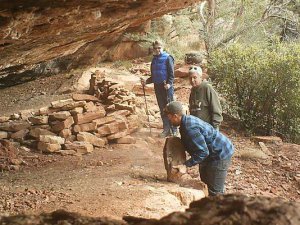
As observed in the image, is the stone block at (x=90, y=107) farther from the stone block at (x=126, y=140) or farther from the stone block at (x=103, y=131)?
the stone block at (x=126, y=140)

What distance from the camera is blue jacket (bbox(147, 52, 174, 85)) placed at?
8859 mm

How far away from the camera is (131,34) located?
1691cm

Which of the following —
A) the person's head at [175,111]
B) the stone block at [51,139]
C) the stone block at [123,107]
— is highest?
the person's head at [175,111]

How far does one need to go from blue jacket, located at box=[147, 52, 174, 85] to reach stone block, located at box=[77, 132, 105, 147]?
195 cm

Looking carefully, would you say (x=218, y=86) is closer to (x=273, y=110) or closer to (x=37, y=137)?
(x=273, y=110)

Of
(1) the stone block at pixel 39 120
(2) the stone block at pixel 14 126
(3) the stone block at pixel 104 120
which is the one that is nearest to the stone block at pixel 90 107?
(3) the stone block at pixel 104 120

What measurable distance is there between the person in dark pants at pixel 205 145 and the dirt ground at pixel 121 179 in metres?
0.55

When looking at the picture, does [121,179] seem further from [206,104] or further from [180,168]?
[206,104]

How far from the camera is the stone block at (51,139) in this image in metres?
8.84

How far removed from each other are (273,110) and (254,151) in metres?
1.93

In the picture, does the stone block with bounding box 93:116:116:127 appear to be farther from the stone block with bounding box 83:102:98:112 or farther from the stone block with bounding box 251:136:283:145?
the stone block with bounding box 251:136:283:145

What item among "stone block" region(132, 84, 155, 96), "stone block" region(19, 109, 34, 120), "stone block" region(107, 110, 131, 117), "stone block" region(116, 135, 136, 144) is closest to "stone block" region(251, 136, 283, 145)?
"stone block" region(116, 135, 136, 144)

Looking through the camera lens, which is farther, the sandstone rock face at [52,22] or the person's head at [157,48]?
the person's head at [157,48]

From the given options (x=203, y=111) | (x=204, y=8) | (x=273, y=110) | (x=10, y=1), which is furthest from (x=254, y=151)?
(x=204, y=8)
